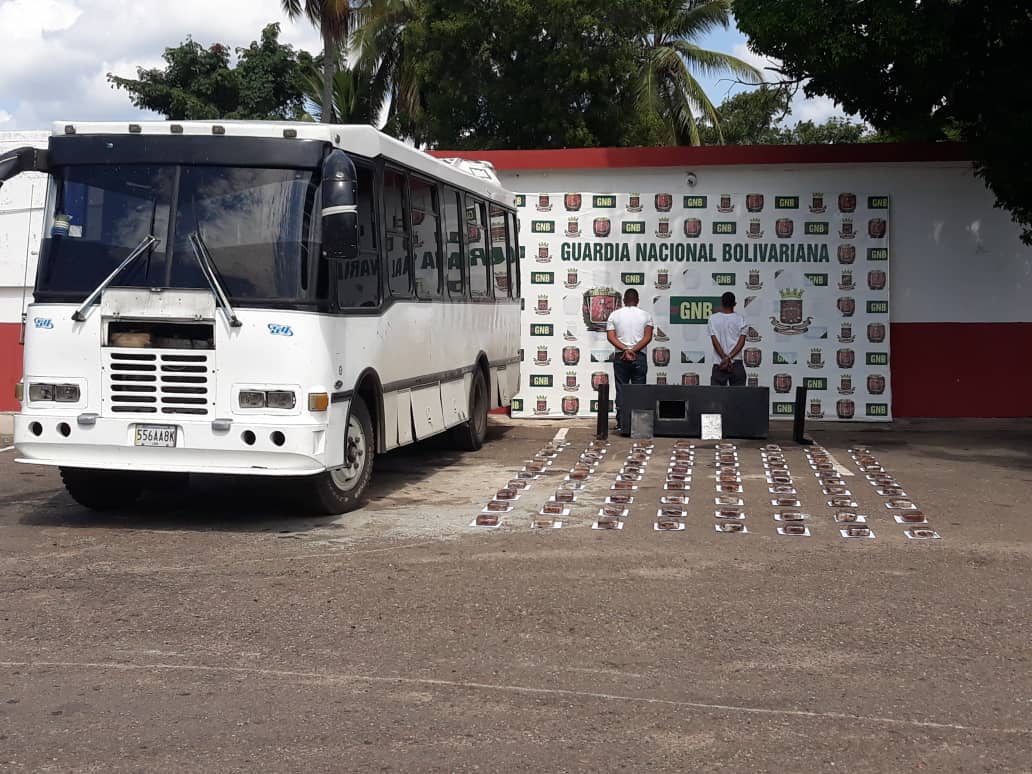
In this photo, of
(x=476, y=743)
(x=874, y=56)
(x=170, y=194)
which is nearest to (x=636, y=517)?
(x=170, y=194)

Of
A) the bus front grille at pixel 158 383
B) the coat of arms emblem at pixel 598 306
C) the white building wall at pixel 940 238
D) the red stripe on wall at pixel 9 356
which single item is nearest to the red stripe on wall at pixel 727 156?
the white building wall at pixel 940 238

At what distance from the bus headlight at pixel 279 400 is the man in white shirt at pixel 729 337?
318 inches

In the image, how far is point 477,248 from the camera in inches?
575

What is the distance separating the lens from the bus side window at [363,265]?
9852 millimetres

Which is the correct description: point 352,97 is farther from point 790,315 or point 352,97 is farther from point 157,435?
point 157,435

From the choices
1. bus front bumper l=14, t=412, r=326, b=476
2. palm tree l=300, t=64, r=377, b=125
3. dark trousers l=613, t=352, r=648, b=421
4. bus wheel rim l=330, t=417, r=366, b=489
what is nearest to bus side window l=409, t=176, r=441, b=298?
bus wheel rim l=330, t=417, r=366, b=489

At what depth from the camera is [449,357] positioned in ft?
43.2

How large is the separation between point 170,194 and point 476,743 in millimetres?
5704

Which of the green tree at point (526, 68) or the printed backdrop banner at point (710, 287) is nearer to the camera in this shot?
the printed backdrop banner at point (710, 287)

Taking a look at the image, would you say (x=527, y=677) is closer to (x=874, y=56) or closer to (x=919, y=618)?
(x=919, y=618)

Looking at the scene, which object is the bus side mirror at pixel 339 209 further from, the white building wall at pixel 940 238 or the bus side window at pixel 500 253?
the white building wall at pixel 940 238

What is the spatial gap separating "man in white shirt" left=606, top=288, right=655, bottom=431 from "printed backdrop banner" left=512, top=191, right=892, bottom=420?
1911 mm

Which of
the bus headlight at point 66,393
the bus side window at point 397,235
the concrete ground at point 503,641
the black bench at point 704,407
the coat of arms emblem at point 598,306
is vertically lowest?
the concrete ground at point 503,641

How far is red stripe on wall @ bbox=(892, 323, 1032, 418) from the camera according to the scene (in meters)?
18.1
